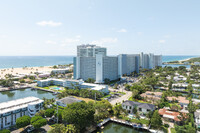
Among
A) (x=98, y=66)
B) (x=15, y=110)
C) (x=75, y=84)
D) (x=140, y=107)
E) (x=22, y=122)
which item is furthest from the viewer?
(x=98, y=66)

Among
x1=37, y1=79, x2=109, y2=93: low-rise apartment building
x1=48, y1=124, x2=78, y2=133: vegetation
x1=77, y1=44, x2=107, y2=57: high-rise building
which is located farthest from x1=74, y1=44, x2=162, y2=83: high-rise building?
x1=48, y1=124, x2=78, y2=133: vegetation

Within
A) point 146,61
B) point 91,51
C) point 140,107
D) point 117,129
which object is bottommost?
point 117,129

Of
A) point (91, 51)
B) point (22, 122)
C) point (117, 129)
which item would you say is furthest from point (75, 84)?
point (91, 51)

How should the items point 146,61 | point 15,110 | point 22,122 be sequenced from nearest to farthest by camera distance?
point 22,122 < point 15,110 < point 146,61

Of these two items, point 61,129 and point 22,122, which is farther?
point 22,122

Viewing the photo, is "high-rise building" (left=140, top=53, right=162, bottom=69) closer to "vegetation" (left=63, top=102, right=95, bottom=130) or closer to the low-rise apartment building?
the low-rise apartment building

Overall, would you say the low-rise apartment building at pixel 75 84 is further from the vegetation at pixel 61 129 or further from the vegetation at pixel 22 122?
the vegetation at pixel 22 122

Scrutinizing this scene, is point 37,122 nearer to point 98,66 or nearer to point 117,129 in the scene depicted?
point 117,129

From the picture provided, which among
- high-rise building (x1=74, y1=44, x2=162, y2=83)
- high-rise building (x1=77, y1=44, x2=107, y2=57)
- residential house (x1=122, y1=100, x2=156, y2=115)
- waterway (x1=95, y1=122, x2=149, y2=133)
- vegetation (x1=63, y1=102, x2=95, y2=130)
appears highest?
high-rise building (x1=77, y1=44, x2=107, y2=57)

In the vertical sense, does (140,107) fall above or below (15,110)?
below
